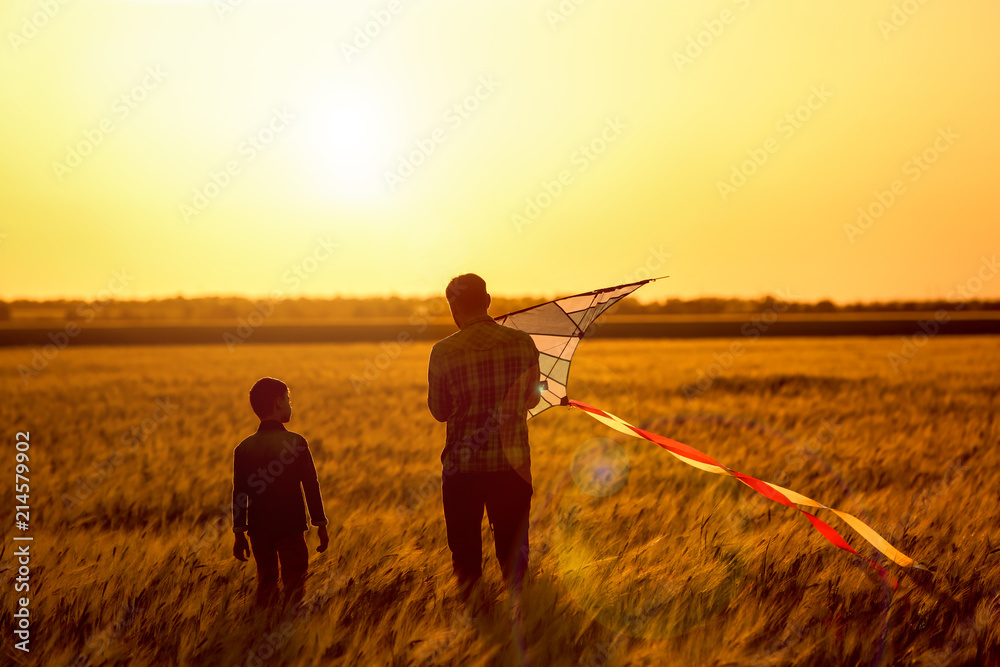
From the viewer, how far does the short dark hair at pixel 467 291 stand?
380 centimetres

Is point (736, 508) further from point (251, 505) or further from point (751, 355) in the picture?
point (751, 355)

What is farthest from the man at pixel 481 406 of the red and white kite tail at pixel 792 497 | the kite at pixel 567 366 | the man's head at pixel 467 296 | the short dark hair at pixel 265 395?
the short dark hair at pixel 265 395

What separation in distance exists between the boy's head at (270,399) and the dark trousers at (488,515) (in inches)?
35.0

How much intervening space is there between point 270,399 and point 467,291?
3.67ft

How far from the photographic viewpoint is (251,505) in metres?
3.93

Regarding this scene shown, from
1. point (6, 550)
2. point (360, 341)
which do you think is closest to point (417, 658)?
point (6, 550)

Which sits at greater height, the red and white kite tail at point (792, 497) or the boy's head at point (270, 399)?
the boy's head at point (270, 399)

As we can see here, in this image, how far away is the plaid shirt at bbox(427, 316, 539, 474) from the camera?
12.6 feet

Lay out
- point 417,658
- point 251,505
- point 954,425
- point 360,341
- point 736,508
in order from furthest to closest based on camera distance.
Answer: point 360,341, point 954,425, point 736,508, point 251,505, point 417,658

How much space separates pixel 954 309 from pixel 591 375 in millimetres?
37471

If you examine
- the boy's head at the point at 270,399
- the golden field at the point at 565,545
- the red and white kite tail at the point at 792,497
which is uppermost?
the boy's head at the point at 270,399

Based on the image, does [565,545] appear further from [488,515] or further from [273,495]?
[273,495]

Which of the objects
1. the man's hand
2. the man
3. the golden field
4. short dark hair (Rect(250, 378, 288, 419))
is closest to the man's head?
the man

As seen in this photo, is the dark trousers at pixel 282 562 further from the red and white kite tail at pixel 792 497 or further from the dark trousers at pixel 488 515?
the red and white kite tail at pixel 792 497
